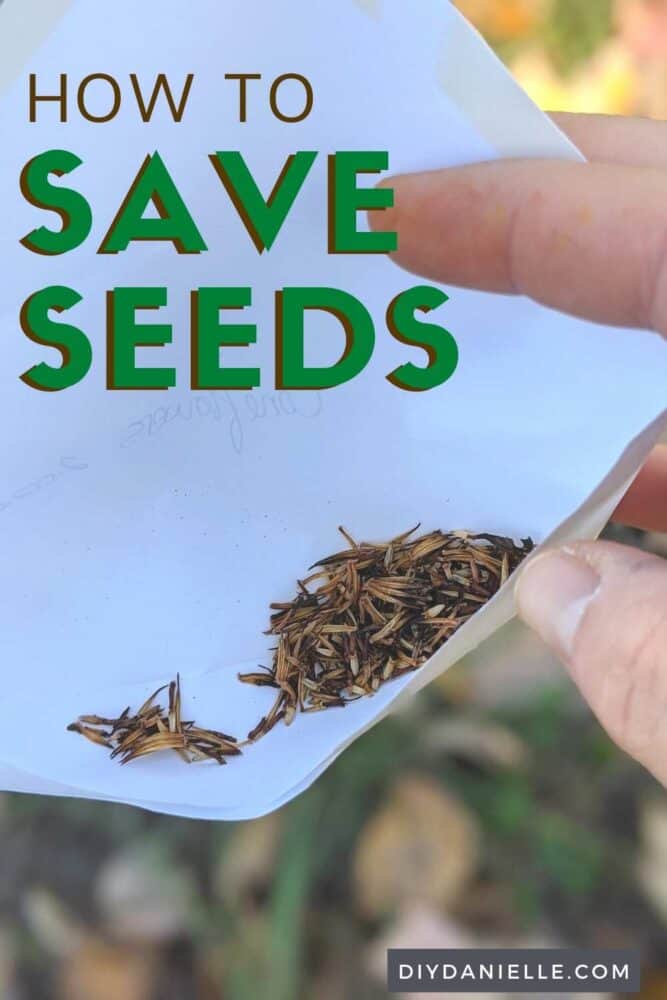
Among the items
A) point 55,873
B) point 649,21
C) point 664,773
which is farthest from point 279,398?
point 649,21

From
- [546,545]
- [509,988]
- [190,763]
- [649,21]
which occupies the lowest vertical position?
[509,988]

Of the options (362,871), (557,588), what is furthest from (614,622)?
(362,871)

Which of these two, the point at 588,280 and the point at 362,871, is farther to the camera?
the point at 362,871

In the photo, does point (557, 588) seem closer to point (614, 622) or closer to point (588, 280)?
point (614, 622)

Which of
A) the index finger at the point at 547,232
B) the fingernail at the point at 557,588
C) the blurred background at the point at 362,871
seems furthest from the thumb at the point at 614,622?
the blurred background at the point at 362,871

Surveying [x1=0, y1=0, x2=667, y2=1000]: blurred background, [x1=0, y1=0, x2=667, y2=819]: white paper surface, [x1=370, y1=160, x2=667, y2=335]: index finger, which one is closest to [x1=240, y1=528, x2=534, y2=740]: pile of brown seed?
[x1=0, y1=0, x2=667, y2=819]: white paper surface

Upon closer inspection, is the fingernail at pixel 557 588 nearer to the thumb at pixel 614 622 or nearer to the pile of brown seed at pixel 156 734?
the thumb at pixel 614 622

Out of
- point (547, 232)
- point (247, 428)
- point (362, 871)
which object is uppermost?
point (547, 232)

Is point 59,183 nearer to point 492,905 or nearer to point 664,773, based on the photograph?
point 664,773
